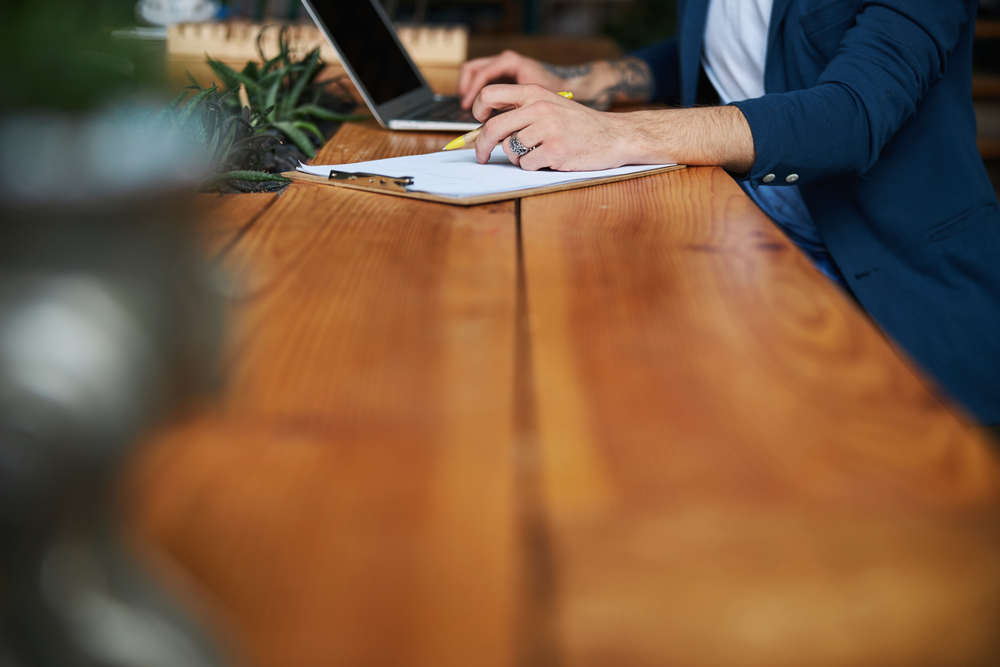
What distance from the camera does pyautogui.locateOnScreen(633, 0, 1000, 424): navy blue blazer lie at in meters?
0.86

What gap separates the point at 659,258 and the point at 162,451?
0.36 meters

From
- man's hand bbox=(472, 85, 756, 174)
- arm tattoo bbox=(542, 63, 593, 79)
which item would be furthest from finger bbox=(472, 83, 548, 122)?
arm tattoo bbox=(542, 63, 593, 79)

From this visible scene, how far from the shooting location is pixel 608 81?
153 cm

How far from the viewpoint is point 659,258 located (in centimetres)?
52

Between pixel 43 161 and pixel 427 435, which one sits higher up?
pixel 43 161

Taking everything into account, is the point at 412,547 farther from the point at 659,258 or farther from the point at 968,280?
the point at 968,280

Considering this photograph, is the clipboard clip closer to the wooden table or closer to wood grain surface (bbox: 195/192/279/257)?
wood grain surface (bbox: 195/192/279/257)

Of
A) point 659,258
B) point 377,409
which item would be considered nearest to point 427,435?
point 377,409

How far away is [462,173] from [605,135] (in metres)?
0.16

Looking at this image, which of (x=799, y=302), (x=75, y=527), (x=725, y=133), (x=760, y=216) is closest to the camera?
(x=75, y=527)

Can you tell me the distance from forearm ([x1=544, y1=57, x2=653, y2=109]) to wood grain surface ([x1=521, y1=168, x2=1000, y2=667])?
1151 mm

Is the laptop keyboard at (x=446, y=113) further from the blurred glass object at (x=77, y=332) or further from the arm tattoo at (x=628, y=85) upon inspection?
the blurred glass object at (x=77, y=332)

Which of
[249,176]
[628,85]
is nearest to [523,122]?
[249,176]

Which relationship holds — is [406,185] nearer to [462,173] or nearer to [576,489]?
[462,173]
